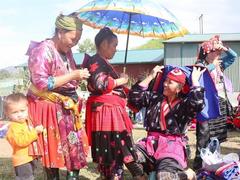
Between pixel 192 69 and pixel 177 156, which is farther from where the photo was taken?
pixel 192 69

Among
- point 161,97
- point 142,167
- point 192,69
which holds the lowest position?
point 142,167

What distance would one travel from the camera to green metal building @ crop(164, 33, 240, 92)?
23130mm

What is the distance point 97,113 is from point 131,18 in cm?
133

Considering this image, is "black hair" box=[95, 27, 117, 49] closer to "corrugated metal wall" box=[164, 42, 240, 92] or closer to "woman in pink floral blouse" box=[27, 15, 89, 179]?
"woman in pink floral blouse" box=[27, 15, 89, 179]

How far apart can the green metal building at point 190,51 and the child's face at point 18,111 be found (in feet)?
63.8

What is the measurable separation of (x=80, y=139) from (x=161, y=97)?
2.88 ft

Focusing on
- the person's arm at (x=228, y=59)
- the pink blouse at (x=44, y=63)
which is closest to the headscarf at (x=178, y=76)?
the pink blouse at (x=44, y=63)

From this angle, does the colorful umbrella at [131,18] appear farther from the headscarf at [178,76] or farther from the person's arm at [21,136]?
the person's arm at [21,136]

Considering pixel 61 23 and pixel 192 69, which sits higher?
pixel 61 23

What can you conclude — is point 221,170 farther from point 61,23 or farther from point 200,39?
point 200,39

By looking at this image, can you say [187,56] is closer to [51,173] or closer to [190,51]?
[190,51]

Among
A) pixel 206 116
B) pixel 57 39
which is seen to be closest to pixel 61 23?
pixel 57 39

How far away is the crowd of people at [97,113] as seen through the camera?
4.04 meters

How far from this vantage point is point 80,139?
14.2 feet
